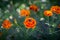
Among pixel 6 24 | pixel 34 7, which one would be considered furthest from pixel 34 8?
pixel 6 24

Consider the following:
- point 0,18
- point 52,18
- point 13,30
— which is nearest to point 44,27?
point 52,18

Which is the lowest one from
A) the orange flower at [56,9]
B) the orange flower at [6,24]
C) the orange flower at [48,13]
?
the orange flower at [6,24]

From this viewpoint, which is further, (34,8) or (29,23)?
(34,8)

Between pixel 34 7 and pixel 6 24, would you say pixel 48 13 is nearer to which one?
pixel 34 7

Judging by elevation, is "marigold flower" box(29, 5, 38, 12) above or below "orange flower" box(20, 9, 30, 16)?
above

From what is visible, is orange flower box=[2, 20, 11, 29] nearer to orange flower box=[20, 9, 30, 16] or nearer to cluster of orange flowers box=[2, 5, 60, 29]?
cluster of orange flowers box=[2, 5, 60, 29]

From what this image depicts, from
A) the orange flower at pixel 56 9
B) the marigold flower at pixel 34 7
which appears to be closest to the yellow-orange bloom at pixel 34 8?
the marigold flower at pixel 34 7

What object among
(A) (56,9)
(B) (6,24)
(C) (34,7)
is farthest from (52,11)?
(B) (6,24)

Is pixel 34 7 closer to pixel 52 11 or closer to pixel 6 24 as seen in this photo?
pixel 52 11

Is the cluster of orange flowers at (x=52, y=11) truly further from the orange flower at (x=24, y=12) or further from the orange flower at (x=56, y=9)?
the orange flower at (x=24, y=12)

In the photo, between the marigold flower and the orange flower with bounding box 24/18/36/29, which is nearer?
the orange flower with bounding box 24/18/36/29

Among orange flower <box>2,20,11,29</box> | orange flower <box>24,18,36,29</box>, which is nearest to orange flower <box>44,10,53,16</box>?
orange flower <box>24,18,36,29</box>
